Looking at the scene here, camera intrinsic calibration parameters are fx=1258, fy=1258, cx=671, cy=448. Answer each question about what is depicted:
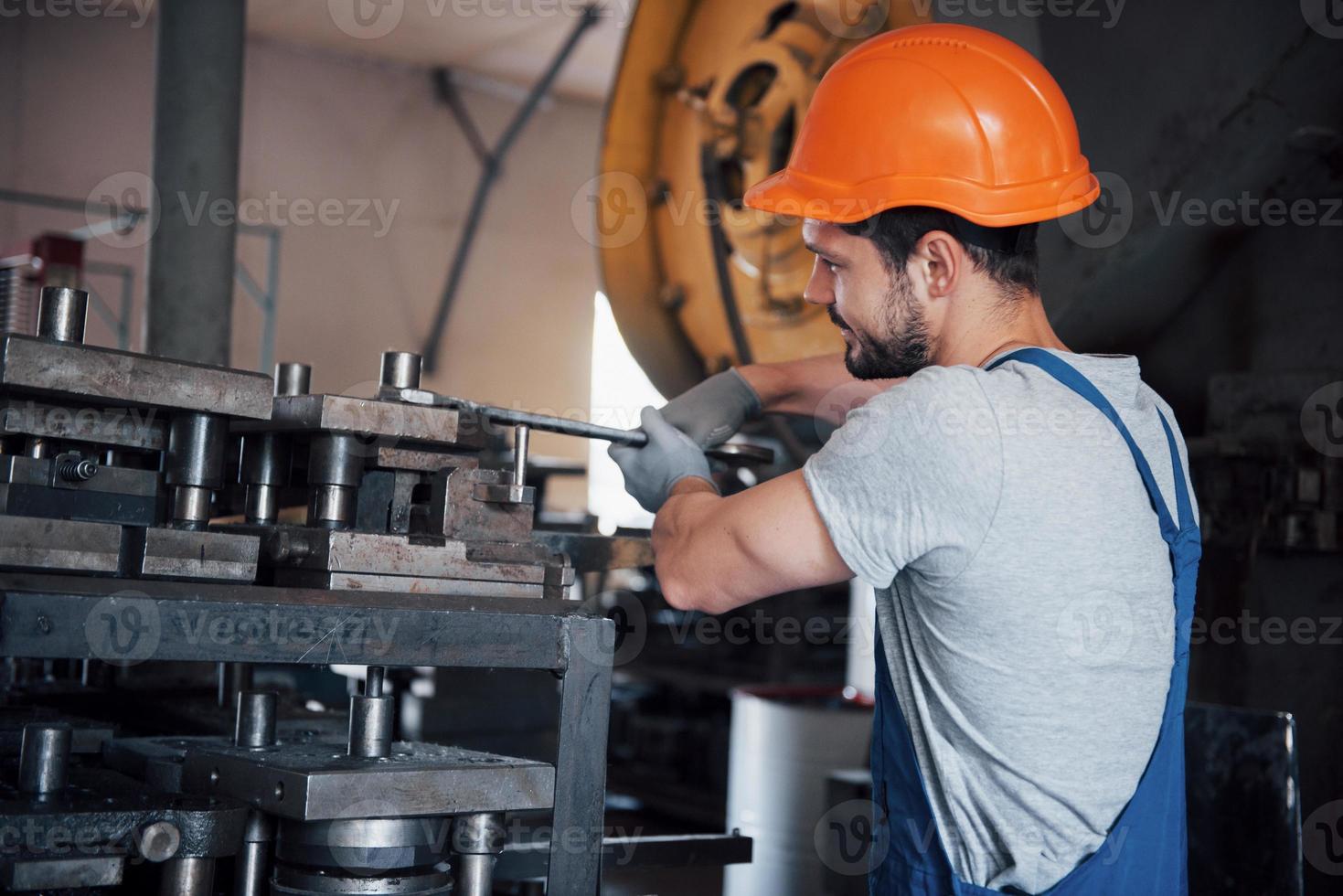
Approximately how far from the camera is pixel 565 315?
8.21 metres

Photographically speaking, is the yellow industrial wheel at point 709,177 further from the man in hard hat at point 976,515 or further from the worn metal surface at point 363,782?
the worn metal surface at point 363,782

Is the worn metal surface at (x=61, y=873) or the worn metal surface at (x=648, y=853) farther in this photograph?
the worn metal surface at (x=648, y=853)

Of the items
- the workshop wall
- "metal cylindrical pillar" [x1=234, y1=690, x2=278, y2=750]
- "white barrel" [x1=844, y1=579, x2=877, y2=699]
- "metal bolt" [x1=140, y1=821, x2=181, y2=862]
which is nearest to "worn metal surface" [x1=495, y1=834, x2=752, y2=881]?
"metal cylindrical pillar" [x1=234, y1=690, x2=278, y2=750]

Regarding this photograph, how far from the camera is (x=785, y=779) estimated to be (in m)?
2.22

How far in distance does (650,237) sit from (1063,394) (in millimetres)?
1231

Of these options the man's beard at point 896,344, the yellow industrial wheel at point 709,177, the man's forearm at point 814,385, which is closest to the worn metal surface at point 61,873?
the man's beard at point 896,344

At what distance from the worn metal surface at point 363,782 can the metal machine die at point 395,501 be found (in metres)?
0.15

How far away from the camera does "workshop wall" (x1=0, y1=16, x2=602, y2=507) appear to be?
21.6ft

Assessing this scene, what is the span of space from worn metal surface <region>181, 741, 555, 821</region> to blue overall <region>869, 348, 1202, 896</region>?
0.33m

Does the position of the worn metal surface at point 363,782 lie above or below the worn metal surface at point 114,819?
above

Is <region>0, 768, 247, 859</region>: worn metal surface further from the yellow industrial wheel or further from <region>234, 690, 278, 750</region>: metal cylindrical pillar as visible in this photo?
the yellow industrial wheel

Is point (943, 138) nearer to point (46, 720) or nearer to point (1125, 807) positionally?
point (1125, 807)

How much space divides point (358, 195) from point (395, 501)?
21.9 feet

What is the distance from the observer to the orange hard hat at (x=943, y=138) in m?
1.19
